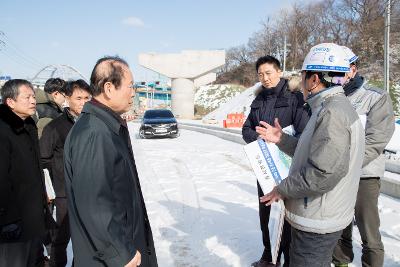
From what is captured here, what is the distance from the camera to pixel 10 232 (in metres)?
2.49

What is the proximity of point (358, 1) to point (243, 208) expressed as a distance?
38.3m

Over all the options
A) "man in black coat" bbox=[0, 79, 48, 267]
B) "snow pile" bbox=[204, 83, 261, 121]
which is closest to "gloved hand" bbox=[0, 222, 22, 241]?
"man in black coat" bbox=[0, 79, 48, 267]

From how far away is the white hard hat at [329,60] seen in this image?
212 cm

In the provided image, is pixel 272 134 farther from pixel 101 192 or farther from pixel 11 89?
pixel 11 89

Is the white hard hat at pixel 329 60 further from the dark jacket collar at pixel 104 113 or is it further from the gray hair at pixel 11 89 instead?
the gray hair at pixel 11 89

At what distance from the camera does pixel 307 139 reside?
2119 mm

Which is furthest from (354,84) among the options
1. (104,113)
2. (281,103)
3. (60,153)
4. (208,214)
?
(208,214)

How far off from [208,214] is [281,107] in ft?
8.74

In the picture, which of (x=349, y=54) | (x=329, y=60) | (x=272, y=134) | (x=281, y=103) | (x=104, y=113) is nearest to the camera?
(x=104, y=113)

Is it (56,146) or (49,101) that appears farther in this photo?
(49,101)

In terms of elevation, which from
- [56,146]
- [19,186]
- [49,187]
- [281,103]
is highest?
[281,103]

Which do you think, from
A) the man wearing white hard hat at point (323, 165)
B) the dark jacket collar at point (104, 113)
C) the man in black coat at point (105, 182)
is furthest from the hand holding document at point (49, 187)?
the man wearing white hard hat at point (323, 165)

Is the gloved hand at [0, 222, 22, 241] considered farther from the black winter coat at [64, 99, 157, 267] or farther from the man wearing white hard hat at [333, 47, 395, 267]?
the man wearing white hard hat at [333, 47, 395, 267]

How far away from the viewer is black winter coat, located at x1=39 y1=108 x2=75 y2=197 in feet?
11.1
